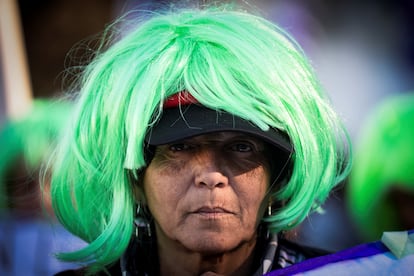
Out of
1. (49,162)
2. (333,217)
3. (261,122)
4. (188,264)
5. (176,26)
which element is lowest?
(333,217)

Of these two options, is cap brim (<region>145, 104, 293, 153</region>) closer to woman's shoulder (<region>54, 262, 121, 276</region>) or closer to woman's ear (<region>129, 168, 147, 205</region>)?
woman's ear (<region>129, 168, 147, 205</region>)

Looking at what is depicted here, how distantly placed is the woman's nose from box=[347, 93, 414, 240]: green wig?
1.49 m

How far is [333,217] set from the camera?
137 inches

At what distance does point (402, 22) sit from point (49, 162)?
7.02 ft

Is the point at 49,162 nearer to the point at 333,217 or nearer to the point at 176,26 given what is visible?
the point at 176,26

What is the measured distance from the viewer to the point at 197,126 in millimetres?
1571

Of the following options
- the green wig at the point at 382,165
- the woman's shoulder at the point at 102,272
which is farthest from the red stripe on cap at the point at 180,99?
the green wig at the point at 382,165

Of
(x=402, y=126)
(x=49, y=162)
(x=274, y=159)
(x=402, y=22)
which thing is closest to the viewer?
(x=274, y=159)

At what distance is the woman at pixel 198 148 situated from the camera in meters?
1.60

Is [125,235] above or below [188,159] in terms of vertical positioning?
below

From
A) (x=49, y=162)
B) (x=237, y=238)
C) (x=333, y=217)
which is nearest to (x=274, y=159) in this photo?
(x=237, y=238)

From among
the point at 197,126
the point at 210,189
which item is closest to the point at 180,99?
the point at 197,126

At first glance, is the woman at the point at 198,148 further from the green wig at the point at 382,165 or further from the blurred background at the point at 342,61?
the blurred background at the point at 342,61

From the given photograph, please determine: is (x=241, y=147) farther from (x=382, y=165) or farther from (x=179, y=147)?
(x=382, y=165)
